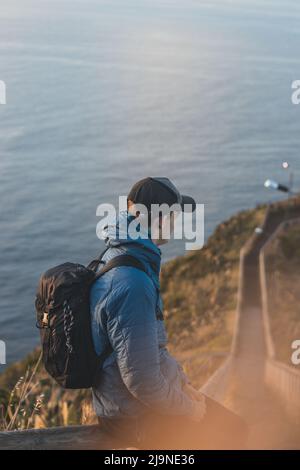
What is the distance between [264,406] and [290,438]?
3.30 metres

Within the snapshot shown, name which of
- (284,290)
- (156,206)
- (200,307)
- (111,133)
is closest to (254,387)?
(156,206)

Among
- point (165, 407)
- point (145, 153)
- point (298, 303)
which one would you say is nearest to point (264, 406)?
point (165, 407)

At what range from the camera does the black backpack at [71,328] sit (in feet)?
9.69

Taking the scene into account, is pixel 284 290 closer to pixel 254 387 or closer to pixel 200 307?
pixel 200 307

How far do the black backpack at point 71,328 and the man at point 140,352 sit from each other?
45 millimetres

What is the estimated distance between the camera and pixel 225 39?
6452 inches

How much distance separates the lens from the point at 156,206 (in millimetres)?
3166

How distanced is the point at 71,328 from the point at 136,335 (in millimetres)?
322

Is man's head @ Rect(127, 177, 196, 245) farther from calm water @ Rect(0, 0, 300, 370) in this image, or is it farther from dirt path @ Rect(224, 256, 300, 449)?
calm water @ Rect(0, 0, 300, 370)

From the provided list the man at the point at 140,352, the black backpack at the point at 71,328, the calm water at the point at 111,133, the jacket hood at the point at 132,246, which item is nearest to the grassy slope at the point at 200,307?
the man at the point at 140,352

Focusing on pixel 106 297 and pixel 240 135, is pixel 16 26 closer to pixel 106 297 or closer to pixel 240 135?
pixel 240 135

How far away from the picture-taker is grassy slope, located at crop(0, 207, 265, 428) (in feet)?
49.8

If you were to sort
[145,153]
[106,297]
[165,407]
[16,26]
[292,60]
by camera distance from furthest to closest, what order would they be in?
[16,26] < [292,60] < [145,153] < [165,407] < [106,297]

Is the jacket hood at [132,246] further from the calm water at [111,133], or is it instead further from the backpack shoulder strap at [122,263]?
the calm water at [111,133]
